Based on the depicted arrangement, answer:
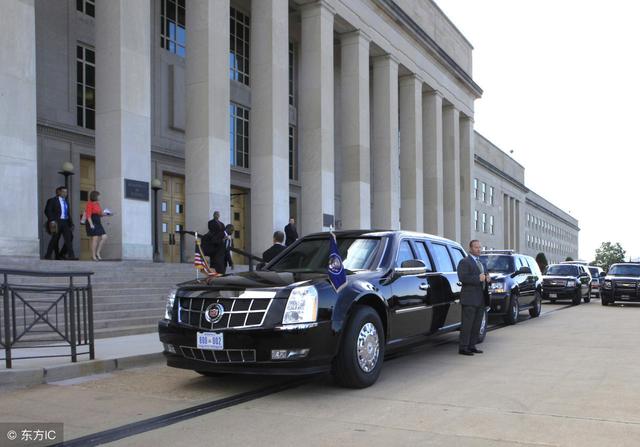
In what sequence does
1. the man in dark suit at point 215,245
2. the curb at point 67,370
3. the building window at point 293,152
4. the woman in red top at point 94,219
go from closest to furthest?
the curb at point 67,370, the woman in red top at point 94,219, the man in dark suit at point 215,245, the building window at point 293,152

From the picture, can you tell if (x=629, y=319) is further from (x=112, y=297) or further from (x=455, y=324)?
(x=112, y=297)

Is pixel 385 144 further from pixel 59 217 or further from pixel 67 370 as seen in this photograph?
pixel 67 370

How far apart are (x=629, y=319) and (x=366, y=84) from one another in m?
15.0

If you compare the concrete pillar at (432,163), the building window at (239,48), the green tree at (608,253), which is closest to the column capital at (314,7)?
the building window at (239,48)

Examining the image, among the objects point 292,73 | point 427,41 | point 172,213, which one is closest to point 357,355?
point 172,213

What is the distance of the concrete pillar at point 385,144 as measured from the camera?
28672 mm

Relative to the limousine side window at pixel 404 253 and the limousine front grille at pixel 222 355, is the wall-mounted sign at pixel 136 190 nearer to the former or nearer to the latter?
the limousine side window at pixel 404 253

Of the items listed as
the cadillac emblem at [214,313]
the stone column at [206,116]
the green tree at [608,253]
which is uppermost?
the stone column at [206,116]

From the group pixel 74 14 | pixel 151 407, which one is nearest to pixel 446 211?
pixel 74 14

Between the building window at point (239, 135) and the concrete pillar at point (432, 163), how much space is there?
483 inches

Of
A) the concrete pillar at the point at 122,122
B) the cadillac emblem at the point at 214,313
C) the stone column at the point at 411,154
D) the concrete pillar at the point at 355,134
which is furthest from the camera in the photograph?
the stone column at the point at 411,154

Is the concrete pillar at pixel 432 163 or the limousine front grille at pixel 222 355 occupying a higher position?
the concrete pillar at pixel 432 163

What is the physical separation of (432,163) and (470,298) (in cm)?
2618

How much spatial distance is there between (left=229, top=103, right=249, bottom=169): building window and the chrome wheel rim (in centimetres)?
1987
